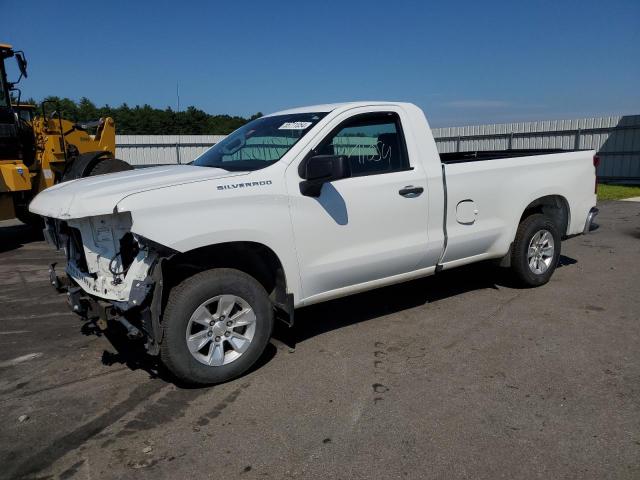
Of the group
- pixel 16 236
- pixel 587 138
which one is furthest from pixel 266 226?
pixel 587 138

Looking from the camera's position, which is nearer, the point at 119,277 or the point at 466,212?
the point at 119,277

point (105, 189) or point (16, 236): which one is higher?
point (105, 189)

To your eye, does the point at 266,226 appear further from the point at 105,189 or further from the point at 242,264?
the point at 105,189

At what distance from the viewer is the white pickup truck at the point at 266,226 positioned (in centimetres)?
365

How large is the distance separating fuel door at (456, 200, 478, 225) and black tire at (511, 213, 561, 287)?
0.87 metres

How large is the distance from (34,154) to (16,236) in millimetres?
2163

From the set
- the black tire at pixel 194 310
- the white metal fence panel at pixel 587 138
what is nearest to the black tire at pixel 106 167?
the black tire at pixel 194 310

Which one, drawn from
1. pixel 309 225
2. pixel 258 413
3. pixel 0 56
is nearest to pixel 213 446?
pixel 258 413

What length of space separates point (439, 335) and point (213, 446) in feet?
7.97

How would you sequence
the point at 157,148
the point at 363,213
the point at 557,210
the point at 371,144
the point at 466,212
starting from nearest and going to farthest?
the point at 363,213
the point at 371,144
the point at 466,212
the point at 557,210
the point at 157,148

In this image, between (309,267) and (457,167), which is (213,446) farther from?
(457,167)

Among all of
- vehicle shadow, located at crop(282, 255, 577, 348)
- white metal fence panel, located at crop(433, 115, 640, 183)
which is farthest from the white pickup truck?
white metal fence panel, located at crop(433, 115, 640, 183)

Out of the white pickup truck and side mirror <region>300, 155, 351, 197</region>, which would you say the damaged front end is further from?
side mirror <region>300, 155, 351, 197</region>

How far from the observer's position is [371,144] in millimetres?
4891
